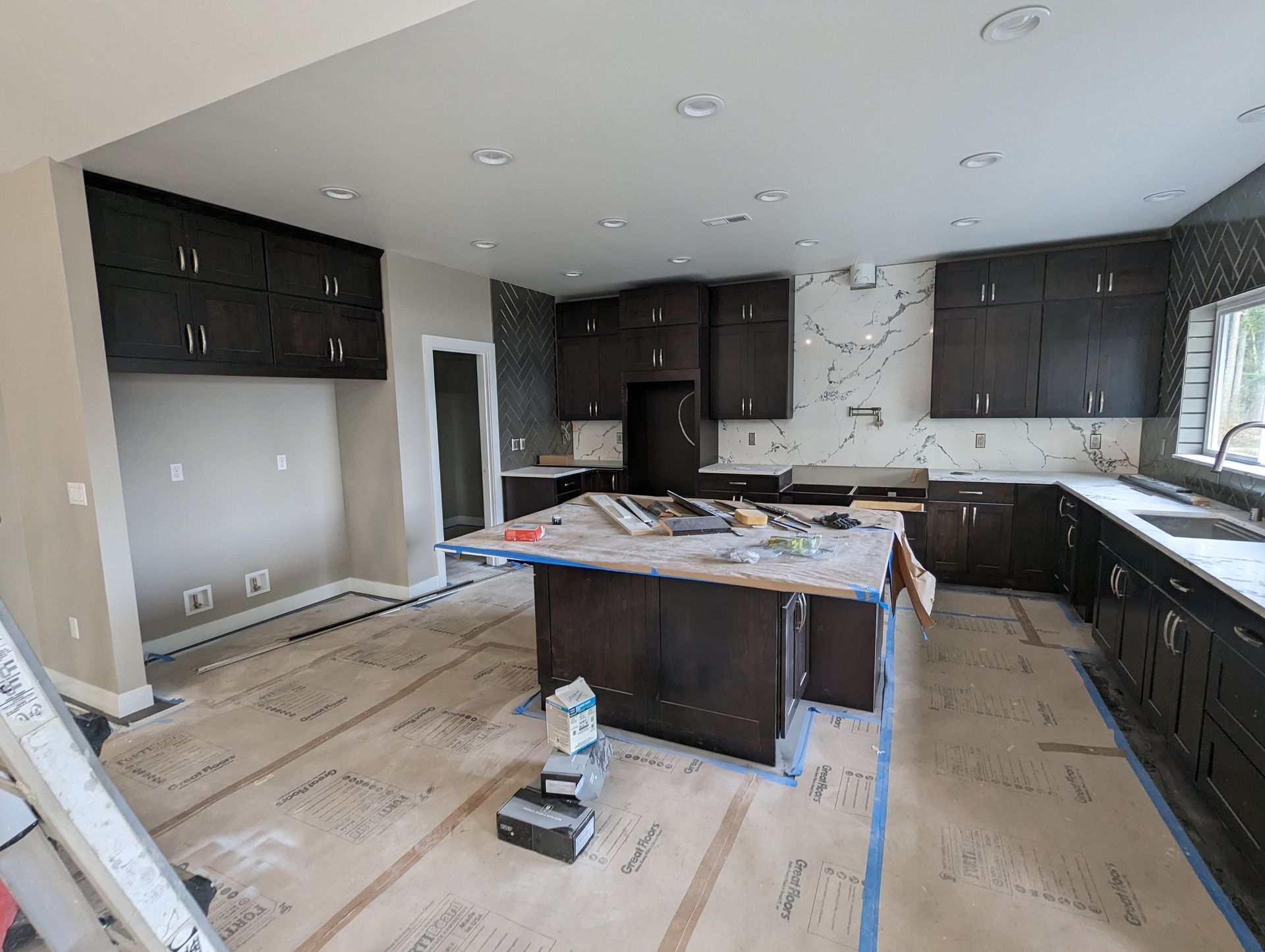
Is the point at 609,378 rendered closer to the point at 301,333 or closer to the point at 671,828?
the point at 301,333

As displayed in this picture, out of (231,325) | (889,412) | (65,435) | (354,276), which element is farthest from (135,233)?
(889,412)

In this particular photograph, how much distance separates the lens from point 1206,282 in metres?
3.39

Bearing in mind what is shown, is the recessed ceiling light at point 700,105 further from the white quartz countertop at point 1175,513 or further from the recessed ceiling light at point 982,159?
the white quartz countertop at point 1175,513

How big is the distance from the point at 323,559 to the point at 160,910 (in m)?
3.88

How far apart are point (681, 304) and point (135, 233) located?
11.8 feet

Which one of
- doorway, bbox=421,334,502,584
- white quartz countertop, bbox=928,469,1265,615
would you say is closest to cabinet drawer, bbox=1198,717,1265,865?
white quartz countertop, bbox=928,469,1265,615

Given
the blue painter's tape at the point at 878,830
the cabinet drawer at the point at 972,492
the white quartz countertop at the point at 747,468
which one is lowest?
the blue painter's tape at the point at 878,830

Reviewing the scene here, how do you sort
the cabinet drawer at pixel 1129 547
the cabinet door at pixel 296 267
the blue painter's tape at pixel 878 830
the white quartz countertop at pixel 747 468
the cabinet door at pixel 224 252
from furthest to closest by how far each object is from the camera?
the white quartz countertop at pixel 747 468
the cabinet door at pixel 296 267
the cabinet door at pixel 224 252
the cabinet drawer at pixel 1129 547
the blue painter's tape at pixel 878 830

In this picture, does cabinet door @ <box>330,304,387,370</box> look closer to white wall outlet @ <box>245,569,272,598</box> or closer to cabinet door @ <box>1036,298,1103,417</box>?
white wall outlet @ <box>245,569,272,598</box>

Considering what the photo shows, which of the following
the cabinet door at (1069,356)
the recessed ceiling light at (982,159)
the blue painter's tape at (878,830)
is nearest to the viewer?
the blue painter's tape at (878,830)

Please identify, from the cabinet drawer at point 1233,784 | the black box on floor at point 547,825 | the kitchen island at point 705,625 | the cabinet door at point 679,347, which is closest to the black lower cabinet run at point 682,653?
the kitchen island at point 705,625

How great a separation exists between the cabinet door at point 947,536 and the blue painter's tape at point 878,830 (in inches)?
65.3

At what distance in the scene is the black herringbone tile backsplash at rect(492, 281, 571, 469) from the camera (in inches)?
206

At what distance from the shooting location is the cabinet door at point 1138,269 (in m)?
3.89
